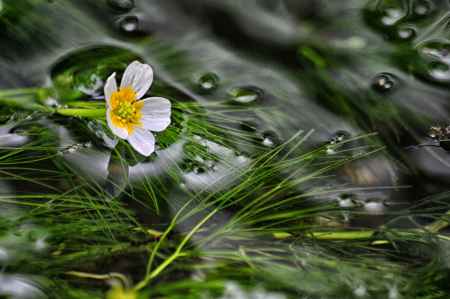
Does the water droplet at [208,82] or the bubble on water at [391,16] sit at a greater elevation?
the bubble on water at [391,16]

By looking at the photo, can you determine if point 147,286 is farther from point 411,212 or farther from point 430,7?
point 430,7

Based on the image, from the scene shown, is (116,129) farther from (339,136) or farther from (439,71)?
(439,71)

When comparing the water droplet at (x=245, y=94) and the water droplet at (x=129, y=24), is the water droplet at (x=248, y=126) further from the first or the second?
the water droplet at (x=129, y=24)

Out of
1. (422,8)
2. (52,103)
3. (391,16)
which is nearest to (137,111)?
(52,103)

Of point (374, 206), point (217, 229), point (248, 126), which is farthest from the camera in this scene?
point (248, 126)

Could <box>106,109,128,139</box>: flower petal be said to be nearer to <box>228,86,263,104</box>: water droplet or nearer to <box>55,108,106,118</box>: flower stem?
<box>55,108,106,118</box>: flower stem

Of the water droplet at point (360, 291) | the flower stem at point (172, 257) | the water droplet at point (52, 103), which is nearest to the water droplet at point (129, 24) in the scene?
the water droplet at point (52, 103)

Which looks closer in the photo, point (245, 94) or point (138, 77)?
point (138, 77)
